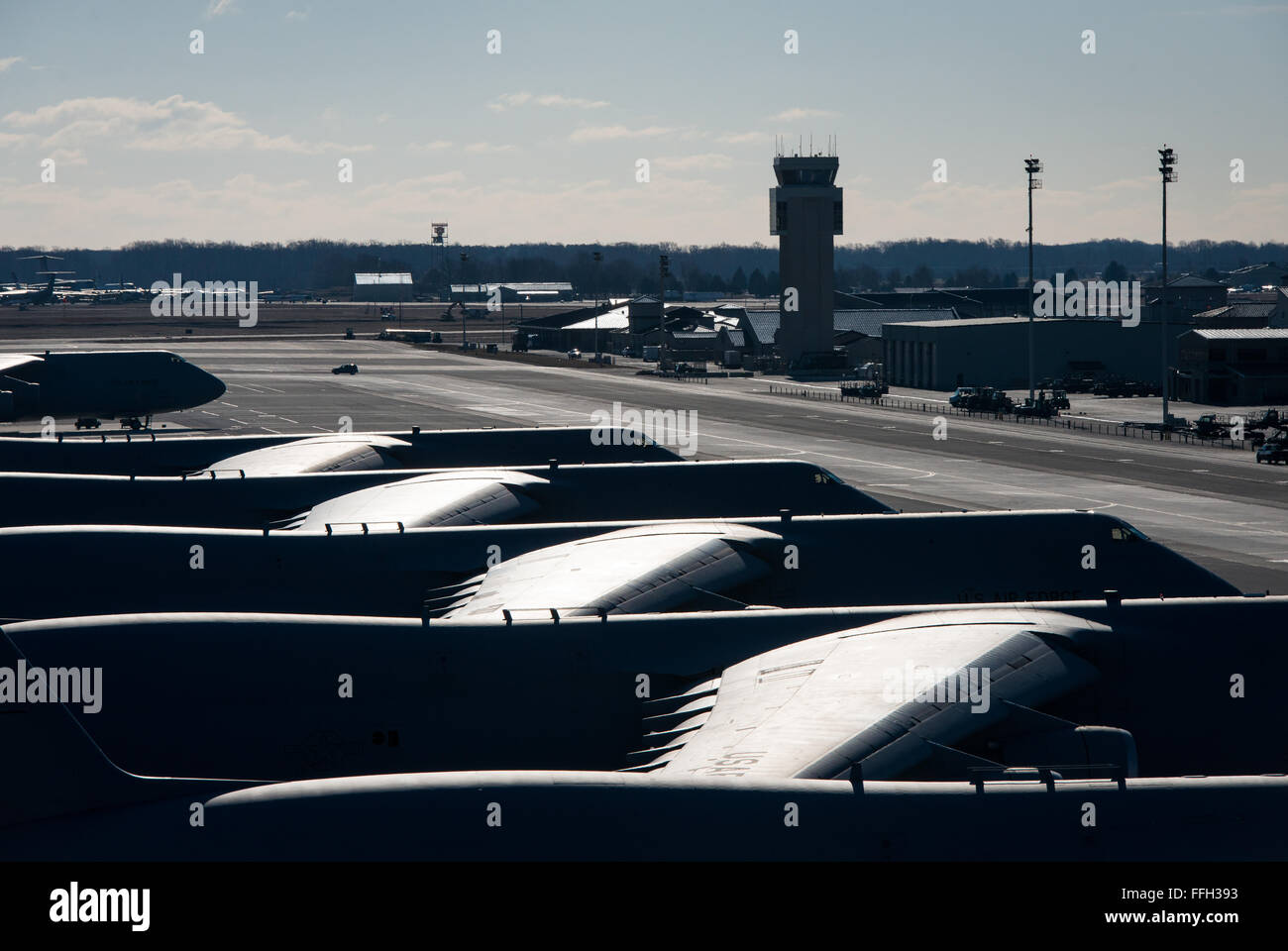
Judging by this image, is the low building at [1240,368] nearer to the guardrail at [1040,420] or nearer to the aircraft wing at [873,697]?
the guardrail at [1040,420]

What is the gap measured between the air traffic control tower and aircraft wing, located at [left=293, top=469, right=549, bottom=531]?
392 ft

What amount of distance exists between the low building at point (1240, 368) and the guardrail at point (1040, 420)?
1867cm

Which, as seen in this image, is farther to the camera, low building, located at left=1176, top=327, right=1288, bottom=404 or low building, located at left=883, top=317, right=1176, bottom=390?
low building, located at left=883, top=317, right=1176, bottom=390

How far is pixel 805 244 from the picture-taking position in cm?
15925

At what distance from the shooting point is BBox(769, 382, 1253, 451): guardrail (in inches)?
3383

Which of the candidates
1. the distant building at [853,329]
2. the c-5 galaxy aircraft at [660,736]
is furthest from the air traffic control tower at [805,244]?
the c-5 galaxy aircraft at [660,736]

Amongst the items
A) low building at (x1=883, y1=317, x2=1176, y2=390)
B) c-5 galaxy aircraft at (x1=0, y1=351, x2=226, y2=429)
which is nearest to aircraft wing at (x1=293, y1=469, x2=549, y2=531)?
c-5 galaxy aircraft at (x1=0, y1=351, x2=226, y2=429)

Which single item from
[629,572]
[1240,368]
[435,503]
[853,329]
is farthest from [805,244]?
[629,572]

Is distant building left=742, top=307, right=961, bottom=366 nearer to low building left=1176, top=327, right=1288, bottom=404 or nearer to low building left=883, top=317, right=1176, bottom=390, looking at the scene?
low building left=883, top=317, right=1176, bottom=390

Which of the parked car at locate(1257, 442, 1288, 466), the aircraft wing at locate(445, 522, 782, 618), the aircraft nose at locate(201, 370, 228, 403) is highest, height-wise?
the aircraft nose at locate(201, 370, 228, 403)

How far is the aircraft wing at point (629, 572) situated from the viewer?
25047mm

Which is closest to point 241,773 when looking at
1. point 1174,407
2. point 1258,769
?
point 1258,769
